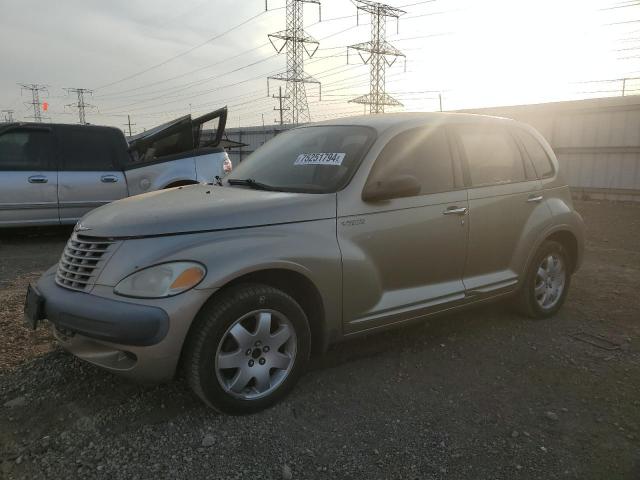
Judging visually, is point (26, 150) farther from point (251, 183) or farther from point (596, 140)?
point (596, 140)

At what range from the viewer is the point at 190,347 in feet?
8.59

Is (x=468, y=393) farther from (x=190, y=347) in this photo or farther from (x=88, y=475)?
(x=88, y=475)

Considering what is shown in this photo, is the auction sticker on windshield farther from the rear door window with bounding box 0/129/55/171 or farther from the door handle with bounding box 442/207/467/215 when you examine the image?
the rear door window with bounding box 0/129/55/171

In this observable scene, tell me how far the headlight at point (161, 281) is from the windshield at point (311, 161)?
1.00m

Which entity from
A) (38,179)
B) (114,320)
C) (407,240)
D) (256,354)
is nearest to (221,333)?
(256,354)

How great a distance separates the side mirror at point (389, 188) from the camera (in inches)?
126

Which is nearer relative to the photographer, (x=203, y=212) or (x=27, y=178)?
(x=203, y=212)

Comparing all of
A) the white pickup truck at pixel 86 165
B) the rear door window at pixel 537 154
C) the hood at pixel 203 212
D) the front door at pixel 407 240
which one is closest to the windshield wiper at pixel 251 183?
the hood at pixel 203 212

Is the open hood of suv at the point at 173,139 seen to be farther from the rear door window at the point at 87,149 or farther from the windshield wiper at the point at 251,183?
the windshield wiper at the point at 251,183

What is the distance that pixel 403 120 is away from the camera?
143 inches

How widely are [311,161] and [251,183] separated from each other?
45cm

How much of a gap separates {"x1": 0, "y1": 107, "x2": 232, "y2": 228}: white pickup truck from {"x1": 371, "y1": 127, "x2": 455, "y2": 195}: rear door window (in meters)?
4.63

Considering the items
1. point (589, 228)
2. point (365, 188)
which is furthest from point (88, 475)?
point (589, 228)

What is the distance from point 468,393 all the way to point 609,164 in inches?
481
